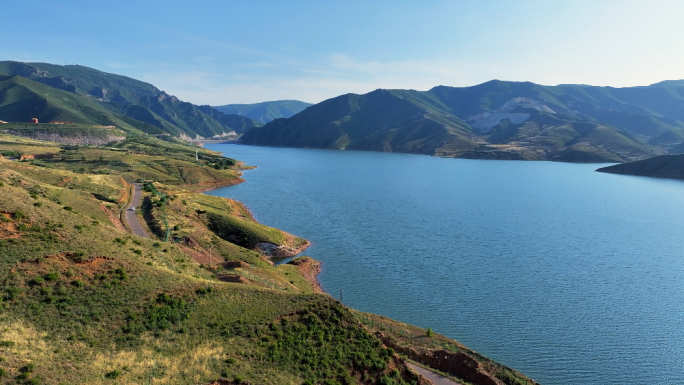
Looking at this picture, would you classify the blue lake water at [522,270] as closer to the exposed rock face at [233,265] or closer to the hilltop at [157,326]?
the hilltop at [157,326]

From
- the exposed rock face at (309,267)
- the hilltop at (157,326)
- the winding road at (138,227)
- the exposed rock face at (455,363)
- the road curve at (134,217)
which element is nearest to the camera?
the hilltop at (157,326)

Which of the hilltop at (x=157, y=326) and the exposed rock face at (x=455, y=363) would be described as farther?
the exposed rock face at (x=455, y=363)

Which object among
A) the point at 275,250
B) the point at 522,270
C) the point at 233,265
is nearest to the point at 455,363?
the point at 233,265

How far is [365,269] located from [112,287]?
44.3 meters

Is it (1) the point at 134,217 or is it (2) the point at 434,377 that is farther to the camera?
(1) the point at 134,217

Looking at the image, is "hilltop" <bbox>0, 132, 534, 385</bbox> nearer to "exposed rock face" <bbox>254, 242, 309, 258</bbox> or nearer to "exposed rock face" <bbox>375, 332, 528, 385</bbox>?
"exposed rock face" <bbox>375, 332, 528, 385</bbox>

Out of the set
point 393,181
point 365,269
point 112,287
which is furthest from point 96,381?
point 393,181

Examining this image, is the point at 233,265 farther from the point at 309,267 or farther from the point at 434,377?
the point at 434,377

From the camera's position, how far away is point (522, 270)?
7006 centimetres

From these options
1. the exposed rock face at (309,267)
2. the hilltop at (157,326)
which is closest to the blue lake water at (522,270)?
the exposed rock face at (309,267)

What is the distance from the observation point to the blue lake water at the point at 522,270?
45.5 m

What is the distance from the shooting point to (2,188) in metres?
43.1

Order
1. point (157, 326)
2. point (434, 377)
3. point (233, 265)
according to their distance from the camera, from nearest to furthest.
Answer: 1. point (157, 326)
2. point (434, 377)
3. point (233, 265)

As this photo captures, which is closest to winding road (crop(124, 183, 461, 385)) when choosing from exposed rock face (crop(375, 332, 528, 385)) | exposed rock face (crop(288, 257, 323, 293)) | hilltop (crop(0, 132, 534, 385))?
exposed rock face (crop(375, 332, 528, 385))
